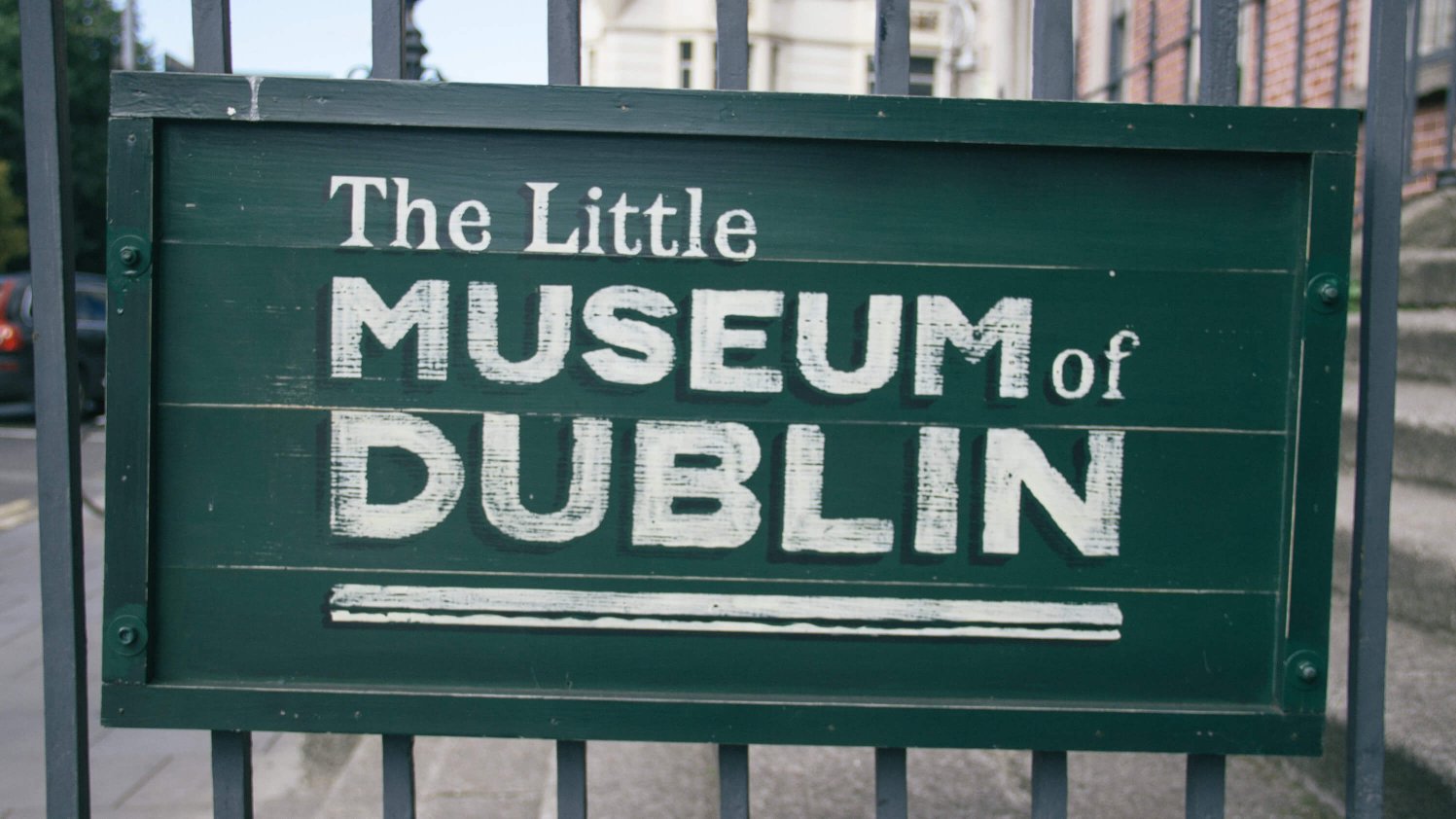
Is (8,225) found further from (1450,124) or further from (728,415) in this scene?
(728,415)

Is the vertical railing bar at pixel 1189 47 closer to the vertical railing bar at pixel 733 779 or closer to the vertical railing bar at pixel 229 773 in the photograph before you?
the vertical railing bar at pixel 733 779

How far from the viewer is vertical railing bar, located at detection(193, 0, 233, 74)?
5.55ft

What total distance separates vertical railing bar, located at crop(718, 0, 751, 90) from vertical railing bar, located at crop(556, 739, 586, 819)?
1.00 meters

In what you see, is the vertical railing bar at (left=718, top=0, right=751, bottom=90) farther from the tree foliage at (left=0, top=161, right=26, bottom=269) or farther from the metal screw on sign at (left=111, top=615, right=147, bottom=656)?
the tree foliage at (left=0, top=161, right=26, bottom=269)

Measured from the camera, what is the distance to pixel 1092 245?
65.2 inches

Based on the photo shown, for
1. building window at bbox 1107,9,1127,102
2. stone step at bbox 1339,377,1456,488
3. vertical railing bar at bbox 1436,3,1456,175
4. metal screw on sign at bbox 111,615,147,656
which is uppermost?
building window at bbox 1107,9,1127,102

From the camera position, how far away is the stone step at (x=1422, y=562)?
2748mm

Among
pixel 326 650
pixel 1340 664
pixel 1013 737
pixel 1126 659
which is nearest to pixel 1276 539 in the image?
pixel 1126 659

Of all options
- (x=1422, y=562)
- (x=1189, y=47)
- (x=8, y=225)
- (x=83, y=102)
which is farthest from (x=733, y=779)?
(x=83, y=102)

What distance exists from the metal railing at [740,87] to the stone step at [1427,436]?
67.0 inches

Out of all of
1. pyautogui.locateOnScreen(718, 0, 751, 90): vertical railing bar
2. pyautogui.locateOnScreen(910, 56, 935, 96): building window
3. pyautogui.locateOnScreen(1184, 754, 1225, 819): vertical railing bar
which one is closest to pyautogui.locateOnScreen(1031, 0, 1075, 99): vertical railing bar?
pyautogui.locateOnScreen(718, 0, 751, 90): vertical railing bar

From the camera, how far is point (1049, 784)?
1745 mm

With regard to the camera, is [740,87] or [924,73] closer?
[740,87]

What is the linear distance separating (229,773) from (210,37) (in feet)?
3.60
